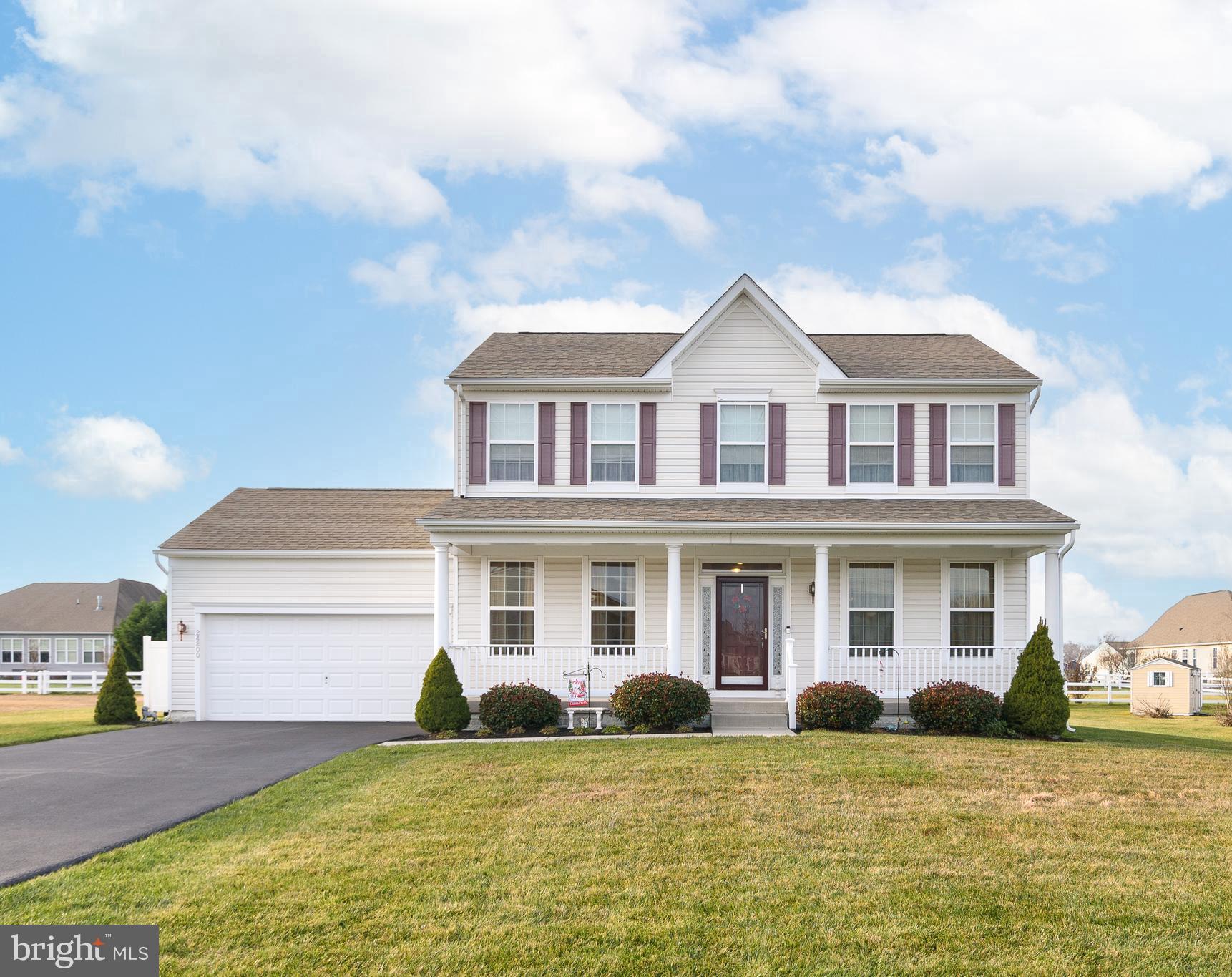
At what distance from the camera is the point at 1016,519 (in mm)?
17656

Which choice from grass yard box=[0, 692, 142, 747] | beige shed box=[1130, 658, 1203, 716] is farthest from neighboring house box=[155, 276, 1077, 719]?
beige shed box=[1130, 658, 1203, 716]

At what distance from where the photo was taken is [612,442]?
19609 millimetres

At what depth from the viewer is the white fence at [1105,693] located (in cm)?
3338

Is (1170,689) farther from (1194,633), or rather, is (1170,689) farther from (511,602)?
(1194,633)

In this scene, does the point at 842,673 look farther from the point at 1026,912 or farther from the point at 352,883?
the point at 352,883

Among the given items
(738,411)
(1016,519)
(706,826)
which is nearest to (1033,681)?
(1016,519)

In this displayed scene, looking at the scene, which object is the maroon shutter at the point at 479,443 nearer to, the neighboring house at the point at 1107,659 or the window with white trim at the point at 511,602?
the window with white trim at the point at 511,602

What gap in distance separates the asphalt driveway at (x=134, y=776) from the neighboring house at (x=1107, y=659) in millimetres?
41005

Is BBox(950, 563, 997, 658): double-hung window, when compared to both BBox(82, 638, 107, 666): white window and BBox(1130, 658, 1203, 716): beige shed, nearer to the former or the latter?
Result: BBox(1130, 658, 1203, 716): beige shed

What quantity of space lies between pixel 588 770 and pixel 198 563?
1189 centimetres

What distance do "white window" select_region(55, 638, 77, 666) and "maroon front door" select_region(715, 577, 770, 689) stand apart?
47.5m

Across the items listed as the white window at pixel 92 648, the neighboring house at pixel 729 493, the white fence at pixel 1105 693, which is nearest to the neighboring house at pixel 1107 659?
the white fence at pixel 1105 693

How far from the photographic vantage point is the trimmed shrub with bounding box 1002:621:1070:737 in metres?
16.4

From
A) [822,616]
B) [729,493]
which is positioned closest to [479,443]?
[729,493]
